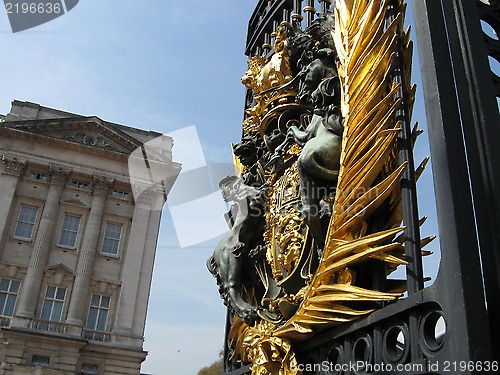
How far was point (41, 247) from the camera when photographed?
25812 millimetres

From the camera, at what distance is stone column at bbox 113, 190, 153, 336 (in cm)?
2588

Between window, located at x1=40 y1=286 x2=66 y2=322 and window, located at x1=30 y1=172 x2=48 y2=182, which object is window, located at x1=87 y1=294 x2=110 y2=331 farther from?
window, located at x1=30 y1=172 x2=48 y2=182

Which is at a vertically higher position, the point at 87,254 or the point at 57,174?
the point at 57,174

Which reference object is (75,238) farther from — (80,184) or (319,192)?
(319,192)

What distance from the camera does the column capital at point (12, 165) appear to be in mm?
26812

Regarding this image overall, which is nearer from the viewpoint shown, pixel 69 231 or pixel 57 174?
pixel 69 231

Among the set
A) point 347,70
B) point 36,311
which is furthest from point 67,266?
point 347,70

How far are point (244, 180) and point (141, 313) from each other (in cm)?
2180

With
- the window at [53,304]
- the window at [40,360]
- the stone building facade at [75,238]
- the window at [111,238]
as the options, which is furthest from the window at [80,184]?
the window at [40,360]

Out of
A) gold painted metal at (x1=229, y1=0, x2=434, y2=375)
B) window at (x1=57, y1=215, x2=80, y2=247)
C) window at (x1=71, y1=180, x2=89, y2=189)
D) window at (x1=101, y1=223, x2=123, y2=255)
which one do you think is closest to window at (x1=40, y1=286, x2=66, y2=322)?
window at (x1=57, y1=215, x2=80, y2=247)

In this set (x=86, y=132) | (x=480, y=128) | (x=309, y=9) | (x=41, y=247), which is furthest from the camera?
(x=86, y=132)

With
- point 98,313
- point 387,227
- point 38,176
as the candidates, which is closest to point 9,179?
point 38,176

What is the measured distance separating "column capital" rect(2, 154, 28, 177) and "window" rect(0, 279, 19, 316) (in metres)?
5.46

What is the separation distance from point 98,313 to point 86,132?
9.71 m
